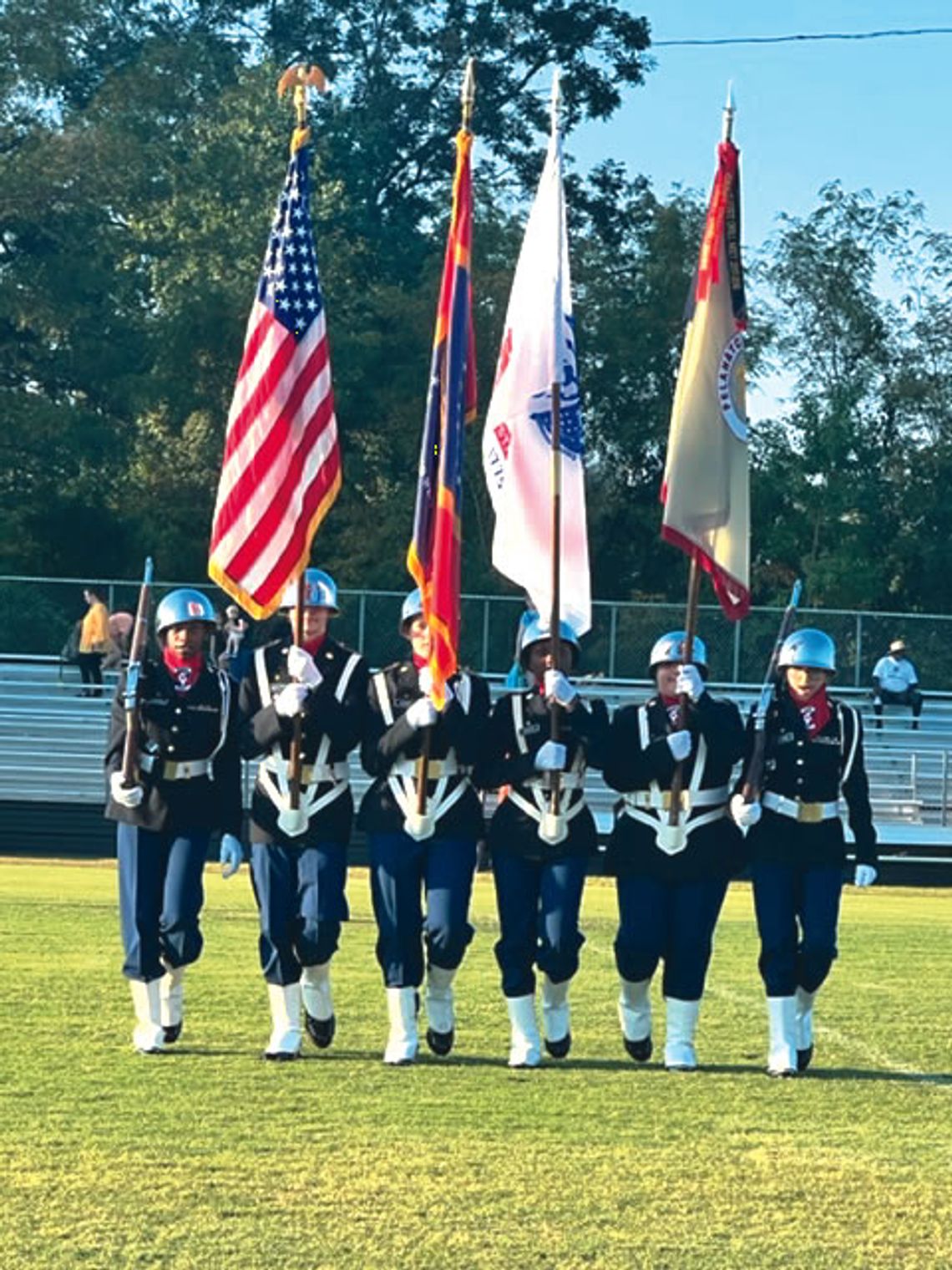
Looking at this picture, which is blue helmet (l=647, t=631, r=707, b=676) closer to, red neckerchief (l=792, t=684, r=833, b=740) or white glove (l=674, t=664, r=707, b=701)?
white glove (l=674, t=664, r=707, b=701)

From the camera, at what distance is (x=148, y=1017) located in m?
11.1

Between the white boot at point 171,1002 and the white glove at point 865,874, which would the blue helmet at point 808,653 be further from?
the white boot at point 171,1002

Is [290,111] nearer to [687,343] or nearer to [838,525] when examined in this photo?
[838,525]

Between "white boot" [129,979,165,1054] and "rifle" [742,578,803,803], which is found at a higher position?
"rifle" [742,578,803,803]

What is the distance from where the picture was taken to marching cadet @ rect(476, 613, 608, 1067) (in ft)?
35.7

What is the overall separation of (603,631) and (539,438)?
21846mm

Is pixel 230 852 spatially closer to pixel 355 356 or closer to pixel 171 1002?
pixel 171 1002

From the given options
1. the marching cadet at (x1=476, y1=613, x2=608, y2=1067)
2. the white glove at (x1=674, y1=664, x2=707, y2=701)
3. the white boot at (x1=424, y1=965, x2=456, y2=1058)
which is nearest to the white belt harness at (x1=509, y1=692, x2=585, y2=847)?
the marching cadet at (x1=476, y1=613, x2=608, y2=1067)

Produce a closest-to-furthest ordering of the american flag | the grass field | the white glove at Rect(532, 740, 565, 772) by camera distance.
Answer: the grass field → the white glove at Rect(532, 740, 565, 772) → the american flag

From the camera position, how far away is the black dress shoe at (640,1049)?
36.9 feet

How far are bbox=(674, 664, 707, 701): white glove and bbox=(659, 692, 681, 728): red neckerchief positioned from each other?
133 millimetres

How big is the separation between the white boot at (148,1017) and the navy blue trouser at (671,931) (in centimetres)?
207

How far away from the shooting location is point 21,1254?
7293mm

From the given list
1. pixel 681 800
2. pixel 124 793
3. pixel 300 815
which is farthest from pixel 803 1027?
pixel 124 793
